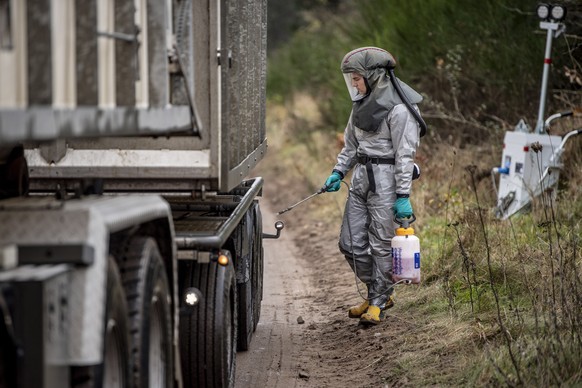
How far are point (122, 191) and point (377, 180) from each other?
2.26 metres

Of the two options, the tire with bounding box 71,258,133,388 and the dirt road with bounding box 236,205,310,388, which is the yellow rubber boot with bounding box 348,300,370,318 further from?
the tire with bounding box 71,258,133,388

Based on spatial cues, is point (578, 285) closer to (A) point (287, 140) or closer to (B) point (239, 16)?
(B) point (239, 16)

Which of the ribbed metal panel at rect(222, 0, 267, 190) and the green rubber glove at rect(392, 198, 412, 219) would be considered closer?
the ribbed metal panel at rect(222, 0, 267, 190)

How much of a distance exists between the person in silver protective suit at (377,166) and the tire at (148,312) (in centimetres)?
370

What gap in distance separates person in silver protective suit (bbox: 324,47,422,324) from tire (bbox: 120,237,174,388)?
3.70 metres

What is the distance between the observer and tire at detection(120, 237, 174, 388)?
4.74m

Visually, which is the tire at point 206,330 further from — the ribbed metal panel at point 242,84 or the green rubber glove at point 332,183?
the green rubber glove at point 332,183

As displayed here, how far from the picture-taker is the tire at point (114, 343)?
170 inches

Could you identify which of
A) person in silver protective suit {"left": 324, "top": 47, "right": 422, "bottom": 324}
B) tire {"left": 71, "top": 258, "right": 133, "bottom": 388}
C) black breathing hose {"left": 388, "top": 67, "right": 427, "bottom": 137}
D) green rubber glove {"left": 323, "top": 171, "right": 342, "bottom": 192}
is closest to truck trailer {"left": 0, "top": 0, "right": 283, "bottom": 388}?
tire {"left": 71, "top": 258, "right": 133, "bottom": 388}

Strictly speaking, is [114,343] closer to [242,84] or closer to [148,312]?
[148,312]

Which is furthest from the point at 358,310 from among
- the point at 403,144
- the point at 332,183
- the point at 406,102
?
the point at 406,102

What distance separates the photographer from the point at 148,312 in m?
4.88

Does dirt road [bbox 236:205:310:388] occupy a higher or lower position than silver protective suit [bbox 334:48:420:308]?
lower

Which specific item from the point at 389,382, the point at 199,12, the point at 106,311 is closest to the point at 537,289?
the point at 389,382
